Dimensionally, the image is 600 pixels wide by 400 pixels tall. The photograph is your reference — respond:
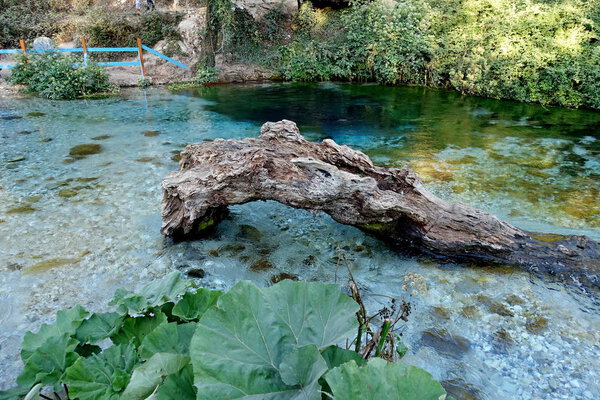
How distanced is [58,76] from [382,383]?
47.6 ft

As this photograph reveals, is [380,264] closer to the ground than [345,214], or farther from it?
closer to the ground

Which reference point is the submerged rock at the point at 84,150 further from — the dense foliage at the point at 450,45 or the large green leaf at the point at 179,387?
the dense foliage at the point at 450,45

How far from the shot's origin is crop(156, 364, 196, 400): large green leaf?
1.27m

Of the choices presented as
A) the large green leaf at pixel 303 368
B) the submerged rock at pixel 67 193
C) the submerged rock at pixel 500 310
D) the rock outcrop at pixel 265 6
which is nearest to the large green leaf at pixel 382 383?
the large green leaf at pixel 303 368

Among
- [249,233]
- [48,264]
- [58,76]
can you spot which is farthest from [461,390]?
[58,76]

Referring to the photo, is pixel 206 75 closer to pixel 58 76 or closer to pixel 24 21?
pixel 58 76

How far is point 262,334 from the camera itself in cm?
127

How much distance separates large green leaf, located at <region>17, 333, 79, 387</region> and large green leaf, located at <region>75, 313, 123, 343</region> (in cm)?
7

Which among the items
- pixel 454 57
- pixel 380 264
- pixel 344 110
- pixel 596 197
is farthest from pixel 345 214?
pixel 454 57

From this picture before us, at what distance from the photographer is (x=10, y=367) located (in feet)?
8.83

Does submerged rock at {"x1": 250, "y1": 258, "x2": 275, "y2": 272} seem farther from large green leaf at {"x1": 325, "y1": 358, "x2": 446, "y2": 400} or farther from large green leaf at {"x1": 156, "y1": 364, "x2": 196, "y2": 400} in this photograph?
large green leaf at {"x1": 325, "y1": 358, "x2": 446, "y2": 400}

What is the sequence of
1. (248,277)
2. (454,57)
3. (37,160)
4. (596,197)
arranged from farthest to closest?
1. (454,57)
2. (37,160)
3. (596,197)
4. (248,277)

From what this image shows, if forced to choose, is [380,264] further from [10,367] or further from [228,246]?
[10,367]

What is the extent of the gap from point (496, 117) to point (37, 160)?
10065 millimetres
